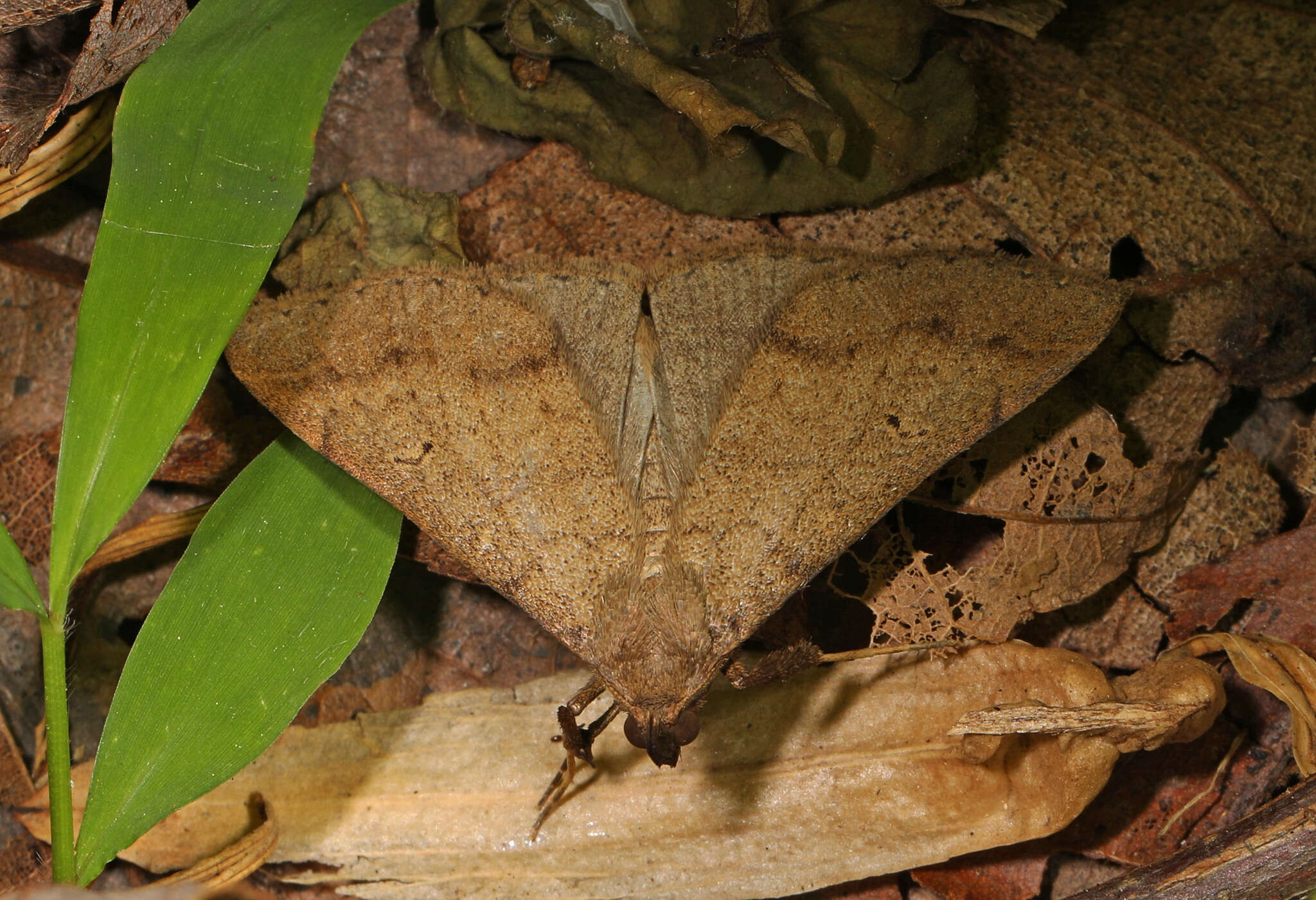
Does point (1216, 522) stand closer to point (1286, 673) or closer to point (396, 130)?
point (1286, 673)

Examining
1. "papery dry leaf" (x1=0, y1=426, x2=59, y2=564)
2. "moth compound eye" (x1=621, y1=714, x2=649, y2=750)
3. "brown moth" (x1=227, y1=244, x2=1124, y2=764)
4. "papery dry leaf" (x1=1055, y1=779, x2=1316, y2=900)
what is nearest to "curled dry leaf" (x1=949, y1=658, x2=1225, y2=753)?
"papery dry leaf" (x1=1055, y1=779, x2=1316, y2=900)

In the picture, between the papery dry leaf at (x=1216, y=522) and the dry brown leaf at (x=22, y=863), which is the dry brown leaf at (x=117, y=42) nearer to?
the dry brown leaf at (x=22, y=863)

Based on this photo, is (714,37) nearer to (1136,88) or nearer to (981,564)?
(1136,88)

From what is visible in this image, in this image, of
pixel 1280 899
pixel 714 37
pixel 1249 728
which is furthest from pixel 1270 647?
pixel 714 37

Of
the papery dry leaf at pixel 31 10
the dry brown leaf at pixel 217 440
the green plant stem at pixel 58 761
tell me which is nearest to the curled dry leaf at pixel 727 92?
the papery dry leaf at pixel 31 10

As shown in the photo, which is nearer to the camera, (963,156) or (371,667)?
(963,156)
